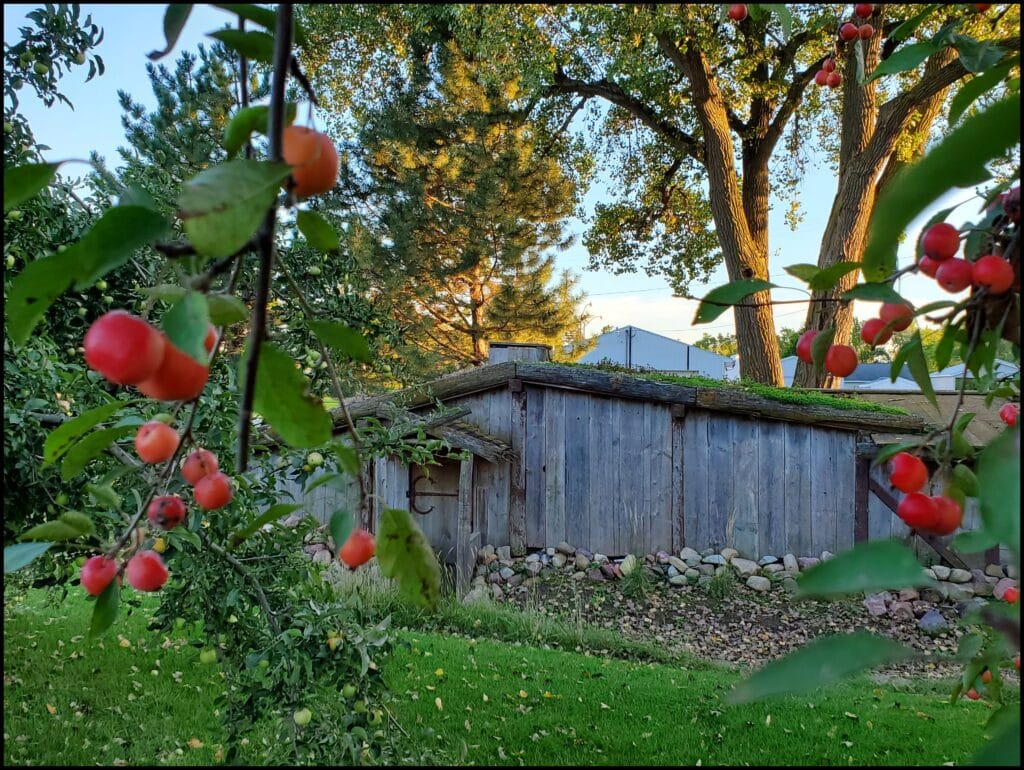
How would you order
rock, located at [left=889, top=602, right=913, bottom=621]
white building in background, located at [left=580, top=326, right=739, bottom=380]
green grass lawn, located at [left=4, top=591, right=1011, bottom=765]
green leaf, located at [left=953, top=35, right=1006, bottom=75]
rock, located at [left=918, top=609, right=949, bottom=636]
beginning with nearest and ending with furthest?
green leaf, located at [left=953, top=35, right=1006, bottom=75] < green grass lawn, located at [left=4, top=591, right=1011, bottom=765] < rock, located at [left=918, top=609, right=949, bottom=636] < rock, located at [left=889, top=602, right=913, bottom=621] < white building in background, located at [left=580, top=326, right=739, bottom=380]

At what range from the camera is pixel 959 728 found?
274cm

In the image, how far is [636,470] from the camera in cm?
568

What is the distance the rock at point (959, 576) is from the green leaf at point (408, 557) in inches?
227

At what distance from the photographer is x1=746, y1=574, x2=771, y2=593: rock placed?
16.7 ft

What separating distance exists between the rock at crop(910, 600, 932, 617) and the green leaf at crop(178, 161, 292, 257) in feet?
18.3

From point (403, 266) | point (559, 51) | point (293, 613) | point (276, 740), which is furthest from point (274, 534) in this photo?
point (403, 266)

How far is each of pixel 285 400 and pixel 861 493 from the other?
5.72 meters

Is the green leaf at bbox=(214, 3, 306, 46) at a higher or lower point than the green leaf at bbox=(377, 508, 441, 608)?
higher

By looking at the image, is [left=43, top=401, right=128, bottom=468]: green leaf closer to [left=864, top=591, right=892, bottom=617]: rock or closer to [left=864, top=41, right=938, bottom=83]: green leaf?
[left=864, top=41, right=938, bottom=83]: green leaf

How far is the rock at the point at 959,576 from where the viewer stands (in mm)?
5012

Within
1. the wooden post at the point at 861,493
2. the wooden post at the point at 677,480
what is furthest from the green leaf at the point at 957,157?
the wooden post at the point at 861,493

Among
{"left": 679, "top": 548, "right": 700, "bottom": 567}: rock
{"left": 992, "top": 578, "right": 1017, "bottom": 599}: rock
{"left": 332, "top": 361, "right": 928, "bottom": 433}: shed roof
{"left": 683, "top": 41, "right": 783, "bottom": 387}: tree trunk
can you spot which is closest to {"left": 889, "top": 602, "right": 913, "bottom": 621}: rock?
{"left": 992, "top": 578, "right": 1017, "bottom": 599}: rock

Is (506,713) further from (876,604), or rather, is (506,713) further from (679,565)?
(876,604)

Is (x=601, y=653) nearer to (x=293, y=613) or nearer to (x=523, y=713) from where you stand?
(x=523, y=713)
